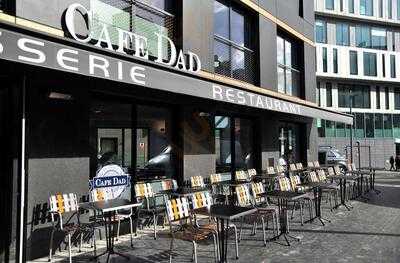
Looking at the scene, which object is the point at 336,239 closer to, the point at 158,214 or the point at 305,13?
the point at 158,214

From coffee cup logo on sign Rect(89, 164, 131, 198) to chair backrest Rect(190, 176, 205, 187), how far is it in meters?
1.65

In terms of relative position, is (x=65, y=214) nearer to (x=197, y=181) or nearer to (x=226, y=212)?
(x=226, y=212)

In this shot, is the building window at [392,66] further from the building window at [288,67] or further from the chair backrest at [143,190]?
the chair backrest at [143,190]

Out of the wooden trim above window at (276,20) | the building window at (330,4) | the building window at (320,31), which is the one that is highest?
the building window at (330,4)

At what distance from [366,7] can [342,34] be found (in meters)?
3.73

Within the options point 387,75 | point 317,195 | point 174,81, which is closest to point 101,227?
point 174,81

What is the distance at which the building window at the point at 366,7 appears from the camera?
43.1 metres

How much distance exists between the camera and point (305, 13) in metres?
18.4

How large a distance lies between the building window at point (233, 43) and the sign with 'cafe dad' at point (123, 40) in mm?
2628

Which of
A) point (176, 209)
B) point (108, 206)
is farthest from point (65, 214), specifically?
point (176, 209)

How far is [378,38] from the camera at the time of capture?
44.7m

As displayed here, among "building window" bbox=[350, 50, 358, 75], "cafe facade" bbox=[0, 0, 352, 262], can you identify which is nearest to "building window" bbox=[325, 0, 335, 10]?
"building window" bbox=[350, 50, 358, 75]

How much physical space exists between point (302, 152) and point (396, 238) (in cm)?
1029

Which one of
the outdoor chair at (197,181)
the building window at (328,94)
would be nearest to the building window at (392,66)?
the building window at (328,94)
